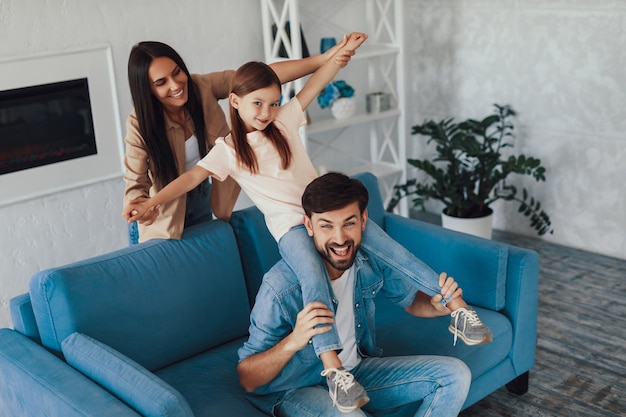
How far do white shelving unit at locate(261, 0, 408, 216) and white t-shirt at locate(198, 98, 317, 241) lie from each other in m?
1.59

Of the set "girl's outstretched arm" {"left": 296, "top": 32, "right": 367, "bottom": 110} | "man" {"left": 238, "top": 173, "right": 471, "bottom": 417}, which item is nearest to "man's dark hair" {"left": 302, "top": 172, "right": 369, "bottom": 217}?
"man" {"left": 238, "top": 173, "right": 471, "bottom": 417}

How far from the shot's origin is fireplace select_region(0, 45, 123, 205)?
3662 millimetres

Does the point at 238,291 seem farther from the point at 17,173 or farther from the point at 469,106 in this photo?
the point at 469,106

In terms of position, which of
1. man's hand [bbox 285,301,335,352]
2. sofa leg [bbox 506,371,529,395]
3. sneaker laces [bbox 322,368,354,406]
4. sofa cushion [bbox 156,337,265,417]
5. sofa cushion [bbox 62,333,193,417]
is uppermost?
man's hand [bbox 285,301,335,352]

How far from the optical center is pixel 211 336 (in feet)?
9.11

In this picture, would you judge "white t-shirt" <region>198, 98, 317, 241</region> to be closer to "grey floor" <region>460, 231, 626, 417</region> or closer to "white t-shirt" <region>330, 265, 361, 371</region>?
"white t-shirt" <region>330, 265, 361, 371</region>

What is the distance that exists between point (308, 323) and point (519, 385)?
1253 mm

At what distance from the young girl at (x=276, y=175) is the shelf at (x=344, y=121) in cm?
164

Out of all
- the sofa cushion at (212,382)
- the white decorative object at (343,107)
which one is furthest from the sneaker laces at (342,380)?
the white decorative object at (343,107)

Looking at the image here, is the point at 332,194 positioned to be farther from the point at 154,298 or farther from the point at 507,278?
the point at 507,278

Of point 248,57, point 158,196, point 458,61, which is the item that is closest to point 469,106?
A: point 458,61

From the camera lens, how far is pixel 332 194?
2.32m

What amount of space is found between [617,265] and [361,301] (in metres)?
2.34

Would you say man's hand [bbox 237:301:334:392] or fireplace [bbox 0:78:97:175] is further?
fireplace [bbox 0:78:97:175]
